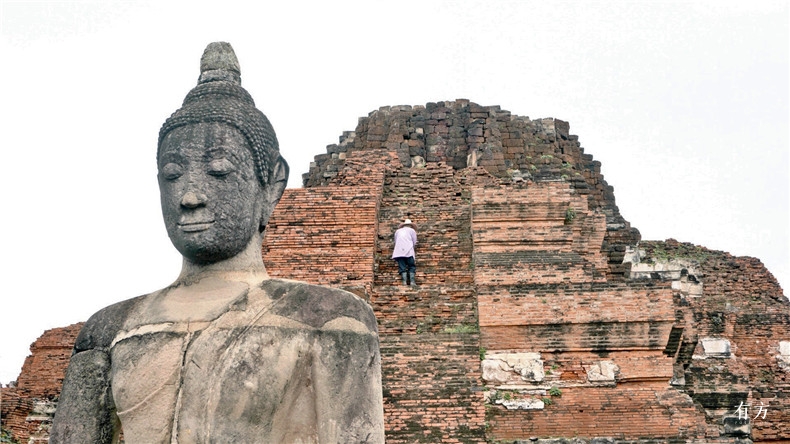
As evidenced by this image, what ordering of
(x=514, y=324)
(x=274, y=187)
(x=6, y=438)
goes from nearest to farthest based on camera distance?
(x=274, y=187)
(x=514, y=324)
(x=6, y=438)

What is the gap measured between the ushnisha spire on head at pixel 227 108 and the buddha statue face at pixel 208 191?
33 mm

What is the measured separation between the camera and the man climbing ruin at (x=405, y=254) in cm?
1477

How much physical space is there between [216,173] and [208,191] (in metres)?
0.09

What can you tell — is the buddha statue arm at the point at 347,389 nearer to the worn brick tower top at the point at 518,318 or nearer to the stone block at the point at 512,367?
the worn brick tower top at the point at 518,318

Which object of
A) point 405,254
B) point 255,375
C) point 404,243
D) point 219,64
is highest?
point 404,243

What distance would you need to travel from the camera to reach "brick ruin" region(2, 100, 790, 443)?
11.9m

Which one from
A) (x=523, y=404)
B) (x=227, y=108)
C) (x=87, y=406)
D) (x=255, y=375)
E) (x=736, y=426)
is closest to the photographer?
(x=255, y=375)

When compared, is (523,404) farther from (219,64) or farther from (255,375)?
(255,375)

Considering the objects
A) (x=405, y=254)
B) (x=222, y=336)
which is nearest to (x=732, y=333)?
(x=405, y=254)

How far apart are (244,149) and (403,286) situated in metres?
9.42

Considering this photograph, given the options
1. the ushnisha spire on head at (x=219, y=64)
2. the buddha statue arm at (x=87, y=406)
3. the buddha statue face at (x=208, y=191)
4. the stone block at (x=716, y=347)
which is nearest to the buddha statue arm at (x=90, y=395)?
the buddha statue arm at (x=87, y=406)

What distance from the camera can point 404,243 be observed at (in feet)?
48.6

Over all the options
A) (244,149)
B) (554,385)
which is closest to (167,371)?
(244,149)

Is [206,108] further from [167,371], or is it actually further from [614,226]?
[614,226]
